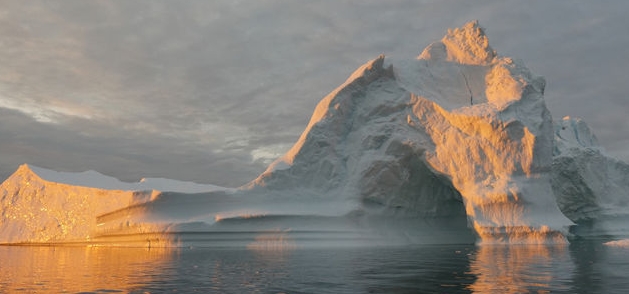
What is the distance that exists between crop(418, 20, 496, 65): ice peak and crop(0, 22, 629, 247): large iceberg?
74mm

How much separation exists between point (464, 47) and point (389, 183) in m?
9.74

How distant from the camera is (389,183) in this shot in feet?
94.8

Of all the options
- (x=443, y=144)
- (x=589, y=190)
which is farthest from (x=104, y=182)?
(x=589, y=190)

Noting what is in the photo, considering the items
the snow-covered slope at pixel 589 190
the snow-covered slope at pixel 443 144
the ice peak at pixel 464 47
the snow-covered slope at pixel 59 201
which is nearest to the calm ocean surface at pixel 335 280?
the snow-covered slope at pixel 443 144

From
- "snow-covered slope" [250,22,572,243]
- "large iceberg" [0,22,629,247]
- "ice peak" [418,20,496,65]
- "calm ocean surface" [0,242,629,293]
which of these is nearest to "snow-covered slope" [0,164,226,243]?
"large iceberg" [0,22,629,247]

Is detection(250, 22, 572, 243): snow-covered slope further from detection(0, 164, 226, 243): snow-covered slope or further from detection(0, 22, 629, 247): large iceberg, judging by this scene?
detection(0, 164, 226, 243): snow-covered slope

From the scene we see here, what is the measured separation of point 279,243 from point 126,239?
8.95 metres

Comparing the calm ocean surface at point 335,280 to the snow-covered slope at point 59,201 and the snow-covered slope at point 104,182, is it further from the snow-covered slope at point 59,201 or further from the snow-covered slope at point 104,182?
the snow-covered slope at point 104,182

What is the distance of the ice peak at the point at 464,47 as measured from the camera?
29.9 meters

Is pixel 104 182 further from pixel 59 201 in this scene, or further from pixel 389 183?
pixel 389 183

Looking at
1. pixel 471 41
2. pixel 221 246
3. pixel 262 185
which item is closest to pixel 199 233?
pixel 221 246

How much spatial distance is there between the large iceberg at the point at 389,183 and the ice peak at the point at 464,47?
7 centimetres

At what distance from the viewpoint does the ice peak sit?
29938 millimetres

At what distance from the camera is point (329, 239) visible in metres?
26.2
